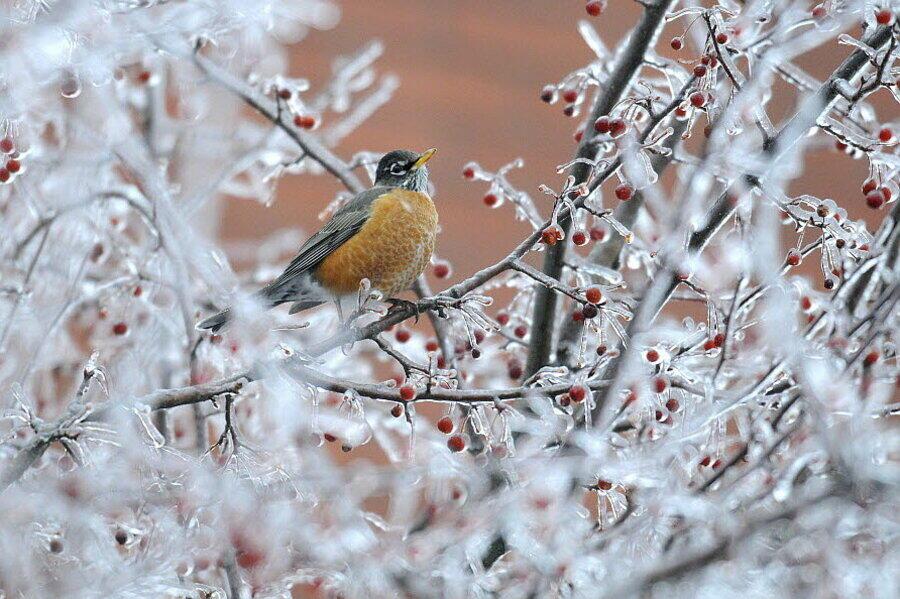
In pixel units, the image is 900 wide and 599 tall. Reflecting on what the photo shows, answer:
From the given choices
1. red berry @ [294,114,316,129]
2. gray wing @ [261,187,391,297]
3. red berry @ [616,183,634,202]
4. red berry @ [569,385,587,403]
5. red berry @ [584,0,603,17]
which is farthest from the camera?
gray wing @ [261,187,391,297]

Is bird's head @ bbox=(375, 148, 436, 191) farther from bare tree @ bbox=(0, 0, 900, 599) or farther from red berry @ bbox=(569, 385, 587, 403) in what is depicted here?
red berry @ bbox=(569, 385, 587, 403)

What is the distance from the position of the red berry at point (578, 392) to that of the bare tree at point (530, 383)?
0.02 metres

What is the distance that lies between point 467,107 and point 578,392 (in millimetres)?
4145

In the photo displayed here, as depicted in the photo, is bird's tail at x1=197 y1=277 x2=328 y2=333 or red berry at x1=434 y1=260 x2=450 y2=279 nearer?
red berry at x1=434 y1=260 x2=450 y2=279

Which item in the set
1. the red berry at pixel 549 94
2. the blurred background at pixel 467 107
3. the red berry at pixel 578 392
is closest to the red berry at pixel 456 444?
the red berry at pixel 578 392

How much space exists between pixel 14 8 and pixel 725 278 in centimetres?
151

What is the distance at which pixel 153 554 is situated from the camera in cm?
203

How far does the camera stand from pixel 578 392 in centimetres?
211

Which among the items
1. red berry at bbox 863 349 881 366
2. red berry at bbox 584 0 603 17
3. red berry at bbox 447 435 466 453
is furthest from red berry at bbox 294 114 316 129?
red berry at bbox 863 349 881 366

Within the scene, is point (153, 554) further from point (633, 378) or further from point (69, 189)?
point (69, 189)

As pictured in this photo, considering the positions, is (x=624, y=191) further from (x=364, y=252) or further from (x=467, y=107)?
(x=467, y=107)

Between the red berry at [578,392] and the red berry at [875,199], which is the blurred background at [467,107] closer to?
the red berry at [875,199]

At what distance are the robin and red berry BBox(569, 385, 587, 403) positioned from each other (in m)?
1.45

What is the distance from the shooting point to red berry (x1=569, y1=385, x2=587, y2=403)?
211cm
